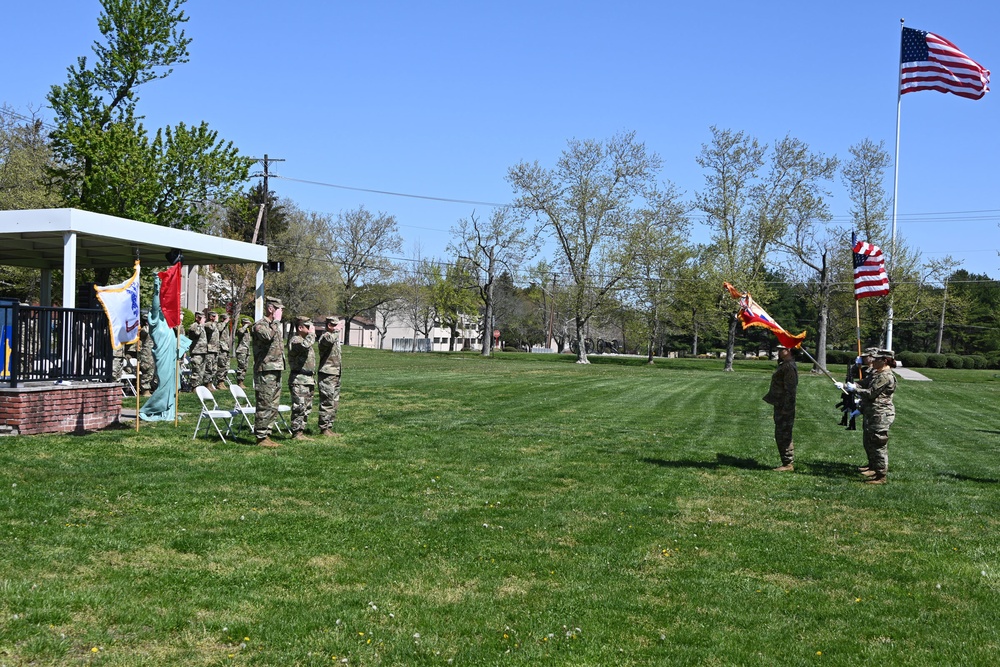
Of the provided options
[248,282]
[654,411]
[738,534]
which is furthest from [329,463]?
[248,282]

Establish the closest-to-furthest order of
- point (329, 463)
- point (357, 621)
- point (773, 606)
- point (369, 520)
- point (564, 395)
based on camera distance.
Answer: point (357, 621) → point (773, 606) → point (369, 520) → point (329, 463) → point (564, 395)

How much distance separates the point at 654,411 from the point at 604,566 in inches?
600

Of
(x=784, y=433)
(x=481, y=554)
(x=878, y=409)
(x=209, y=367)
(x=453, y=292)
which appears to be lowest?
(x=481, y=554)

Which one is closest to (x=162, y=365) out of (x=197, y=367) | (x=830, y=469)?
(x=197, y=367)

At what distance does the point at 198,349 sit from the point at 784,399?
1350cm

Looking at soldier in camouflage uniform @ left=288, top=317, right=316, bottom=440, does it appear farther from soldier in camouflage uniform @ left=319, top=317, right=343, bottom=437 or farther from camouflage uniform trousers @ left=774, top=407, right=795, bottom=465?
camouflage uniform trousers @ left=774, top=407, right=795, bottom=465

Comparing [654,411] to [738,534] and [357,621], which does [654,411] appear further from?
[357,621]

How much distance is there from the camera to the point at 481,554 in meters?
7.92

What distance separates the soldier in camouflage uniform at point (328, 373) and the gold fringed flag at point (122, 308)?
3008mm

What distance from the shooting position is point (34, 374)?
13750 millimetres

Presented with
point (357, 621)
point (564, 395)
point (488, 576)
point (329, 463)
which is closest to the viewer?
point (357, 621)

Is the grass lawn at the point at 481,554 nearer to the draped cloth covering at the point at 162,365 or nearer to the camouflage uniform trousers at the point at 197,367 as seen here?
the draped cloth covering at the point at 162,365

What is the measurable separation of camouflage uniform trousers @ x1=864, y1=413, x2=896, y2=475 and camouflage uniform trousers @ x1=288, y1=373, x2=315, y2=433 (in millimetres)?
8308

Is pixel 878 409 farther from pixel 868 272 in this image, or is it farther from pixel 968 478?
pixel 868 272
